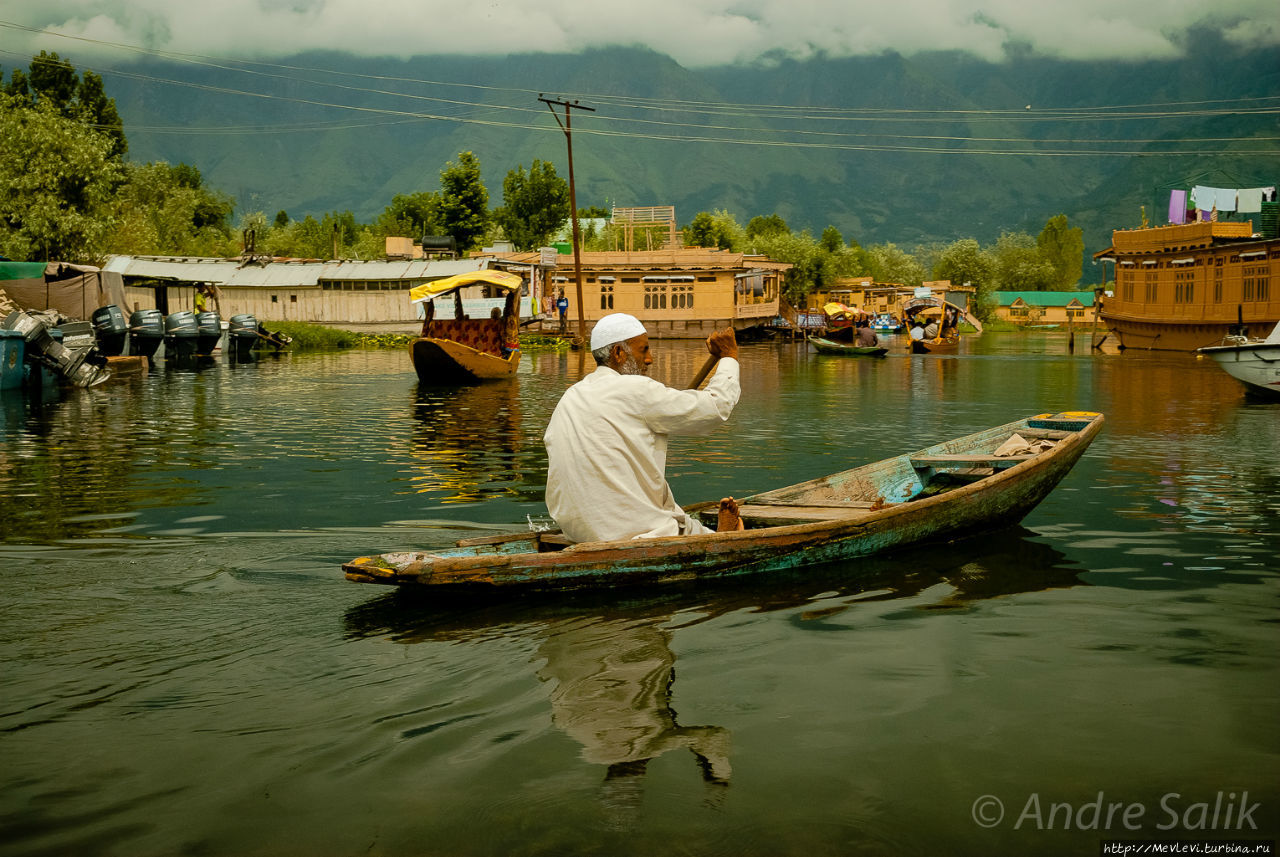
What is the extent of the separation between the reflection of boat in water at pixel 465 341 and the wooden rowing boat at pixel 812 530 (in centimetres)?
1746

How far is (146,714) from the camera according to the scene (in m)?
4.86

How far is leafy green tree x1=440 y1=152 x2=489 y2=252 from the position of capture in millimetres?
66562

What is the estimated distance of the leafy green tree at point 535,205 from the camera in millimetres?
75438

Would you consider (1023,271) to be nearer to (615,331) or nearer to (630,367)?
(630,367)

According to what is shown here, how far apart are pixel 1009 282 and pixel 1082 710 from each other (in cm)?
12504

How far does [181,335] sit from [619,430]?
31.6 metres

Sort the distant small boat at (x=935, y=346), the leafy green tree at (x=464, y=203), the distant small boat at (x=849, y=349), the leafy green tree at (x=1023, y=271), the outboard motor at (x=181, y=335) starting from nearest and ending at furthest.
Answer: the outboard motor at (x=181, y=335), the distant small boat at (x=849, y=349), the distant small boat at (x=935, y=346), the leafy green tree at (x=464, y=203), the leafy green tree at (x=1023, y=271)

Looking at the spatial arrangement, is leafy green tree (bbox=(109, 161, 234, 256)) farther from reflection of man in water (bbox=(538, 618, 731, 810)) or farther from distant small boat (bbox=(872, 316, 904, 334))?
reflection of man in water (bbox=(538, 618, 731, 810))

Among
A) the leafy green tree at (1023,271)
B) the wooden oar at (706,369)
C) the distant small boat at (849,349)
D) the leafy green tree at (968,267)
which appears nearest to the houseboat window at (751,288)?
the distant small boat at (849,349)

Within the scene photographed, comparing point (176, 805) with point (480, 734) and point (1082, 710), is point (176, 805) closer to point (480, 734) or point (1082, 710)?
point (480, 734)

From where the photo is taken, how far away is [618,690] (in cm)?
522

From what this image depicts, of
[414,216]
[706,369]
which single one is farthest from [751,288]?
[706,369]

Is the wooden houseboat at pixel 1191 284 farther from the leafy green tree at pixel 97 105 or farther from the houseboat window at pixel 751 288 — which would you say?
the leafy green tree at pixel 97 105

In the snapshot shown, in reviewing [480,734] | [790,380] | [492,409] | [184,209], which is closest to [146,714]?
[480,734]
